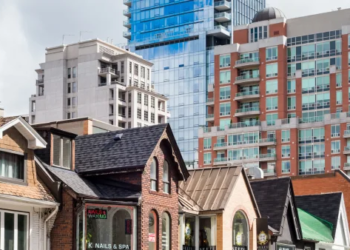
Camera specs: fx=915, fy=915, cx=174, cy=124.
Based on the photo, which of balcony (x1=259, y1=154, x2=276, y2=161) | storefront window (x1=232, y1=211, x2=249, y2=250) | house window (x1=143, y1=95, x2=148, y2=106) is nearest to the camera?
storefront window (x1=232, y1=211, x2=249, y2=250)

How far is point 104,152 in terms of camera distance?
41469 mm

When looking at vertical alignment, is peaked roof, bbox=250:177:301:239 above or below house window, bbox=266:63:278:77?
below

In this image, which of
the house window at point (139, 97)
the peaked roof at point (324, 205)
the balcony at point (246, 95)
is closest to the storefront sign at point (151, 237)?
the peaked roof at point (324, 205)

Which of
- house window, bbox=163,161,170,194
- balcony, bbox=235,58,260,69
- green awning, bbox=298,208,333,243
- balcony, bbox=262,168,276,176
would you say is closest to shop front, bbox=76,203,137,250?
house window, bbox=163,161,170,194

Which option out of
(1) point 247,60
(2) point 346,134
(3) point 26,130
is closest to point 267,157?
(2) point 346,134

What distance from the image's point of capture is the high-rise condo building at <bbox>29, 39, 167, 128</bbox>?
191750 millimetres

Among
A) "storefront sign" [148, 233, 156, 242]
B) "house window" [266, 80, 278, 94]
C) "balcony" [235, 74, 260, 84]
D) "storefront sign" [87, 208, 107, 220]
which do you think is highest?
"balcony" [235, 74, 260, 84]

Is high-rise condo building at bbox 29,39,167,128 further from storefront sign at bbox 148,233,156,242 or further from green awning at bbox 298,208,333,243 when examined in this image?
storefront sign at bbox 148,233,156,242

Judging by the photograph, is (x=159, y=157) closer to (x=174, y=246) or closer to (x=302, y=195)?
(x=174, y=246)

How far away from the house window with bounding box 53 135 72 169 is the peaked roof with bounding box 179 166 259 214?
24.2 ft

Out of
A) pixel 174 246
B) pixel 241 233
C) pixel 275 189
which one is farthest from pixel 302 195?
pixel 174 246

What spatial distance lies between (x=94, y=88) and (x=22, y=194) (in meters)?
159

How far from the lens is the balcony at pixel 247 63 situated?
536ft

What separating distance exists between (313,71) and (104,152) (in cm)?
12351
